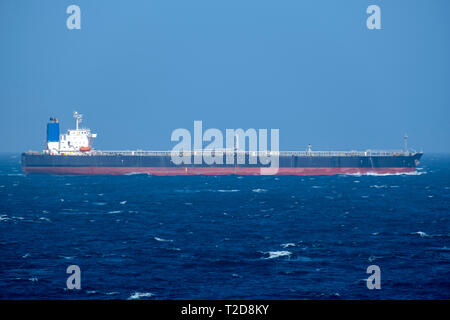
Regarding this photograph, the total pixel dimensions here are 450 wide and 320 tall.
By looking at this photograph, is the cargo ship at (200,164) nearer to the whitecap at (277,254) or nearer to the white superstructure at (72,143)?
the white superstructure at (72,143)

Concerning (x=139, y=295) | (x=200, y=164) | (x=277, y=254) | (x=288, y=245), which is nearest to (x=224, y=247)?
→ (x=277, y=254)

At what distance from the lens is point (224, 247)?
108 ft

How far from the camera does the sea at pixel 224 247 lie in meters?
23.6

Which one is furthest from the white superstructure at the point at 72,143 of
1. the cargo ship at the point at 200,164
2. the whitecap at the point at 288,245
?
the whitecap at the point at 288,245

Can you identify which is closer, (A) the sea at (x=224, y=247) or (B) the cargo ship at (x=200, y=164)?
(A) the sea at (x=224, y=247)

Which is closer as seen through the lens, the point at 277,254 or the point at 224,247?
the point at 277,254

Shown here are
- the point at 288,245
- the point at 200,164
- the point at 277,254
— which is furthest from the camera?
the point at 200,164

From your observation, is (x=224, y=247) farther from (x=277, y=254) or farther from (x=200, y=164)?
(x=200, y=164)

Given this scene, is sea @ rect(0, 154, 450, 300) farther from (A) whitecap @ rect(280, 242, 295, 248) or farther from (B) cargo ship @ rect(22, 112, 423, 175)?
(B) cargo ship @ rect(22, 112, 423, 175)

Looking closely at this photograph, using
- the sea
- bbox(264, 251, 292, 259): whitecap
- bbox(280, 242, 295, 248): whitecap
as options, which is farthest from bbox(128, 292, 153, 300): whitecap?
bbox(280, 242, 295, 248): whitecap

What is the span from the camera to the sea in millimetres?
23641

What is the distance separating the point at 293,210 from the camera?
51.5m
